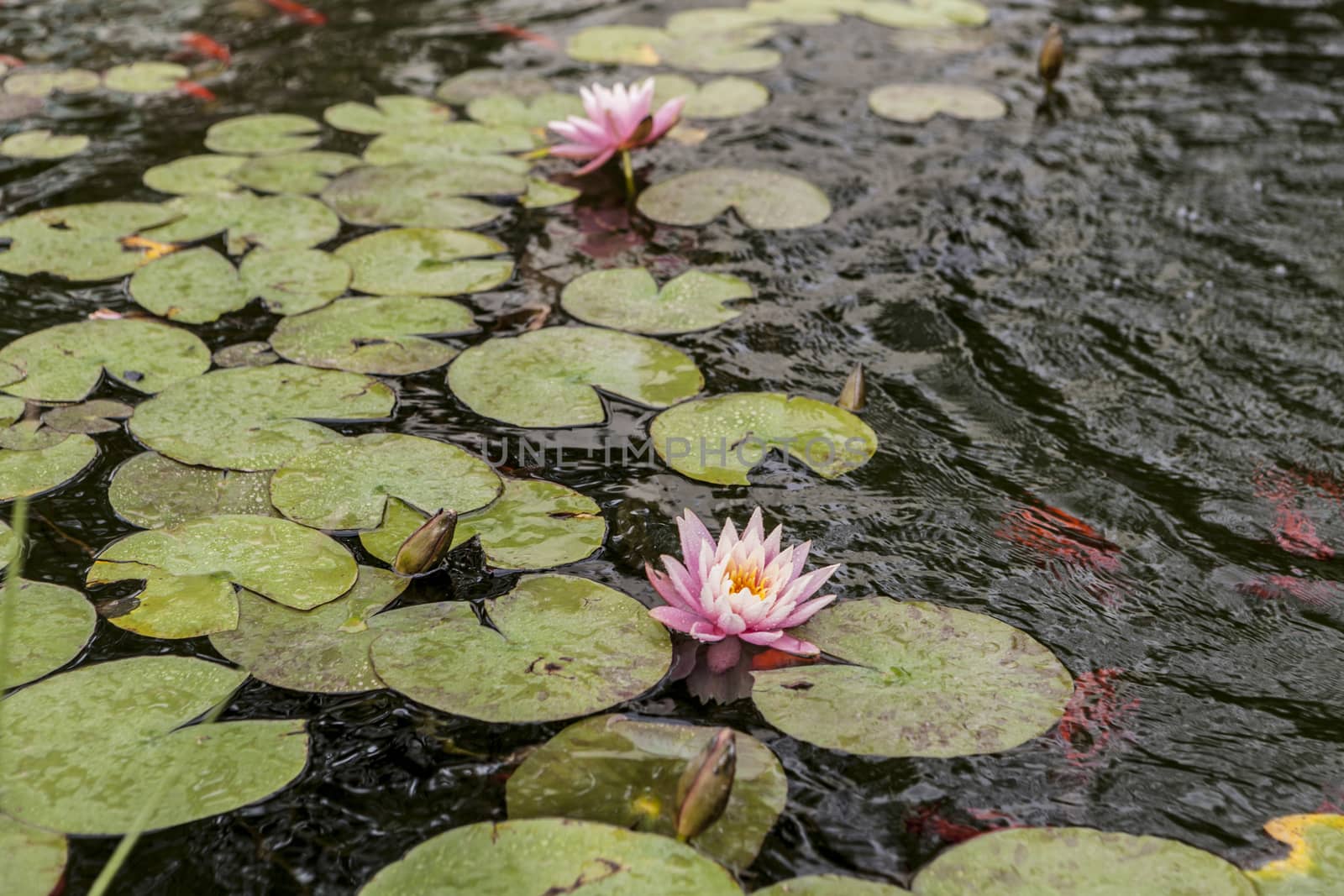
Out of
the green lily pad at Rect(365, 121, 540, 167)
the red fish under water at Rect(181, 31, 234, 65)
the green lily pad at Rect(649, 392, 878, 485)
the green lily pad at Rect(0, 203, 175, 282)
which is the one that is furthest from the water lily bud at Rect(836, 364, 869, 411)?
the red fish under water at Rect(181, 31, 234, 65)

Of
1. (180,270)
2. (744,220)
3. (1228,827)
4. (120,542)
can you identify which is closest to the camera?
(1228,827)

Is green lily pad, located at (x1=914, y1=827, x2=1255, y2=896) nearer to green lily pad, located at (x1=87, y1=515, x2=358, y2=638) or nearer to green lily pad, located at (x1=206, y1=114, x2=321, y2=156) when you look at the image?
green lily pad, located at (x1=87, y1=515, x2=358, y2=638)

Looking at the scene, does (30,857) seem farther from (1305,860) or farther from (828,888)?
(1305,860)

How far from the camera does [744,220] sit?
319cm

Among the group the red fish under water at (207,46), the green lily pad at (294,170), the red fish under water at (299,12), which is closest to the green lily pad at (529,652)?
the green lily pad at (294,170)

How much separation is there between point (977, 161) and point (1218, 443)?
1.46 meters

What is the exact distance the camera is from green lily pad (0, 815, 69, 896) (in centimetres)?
139

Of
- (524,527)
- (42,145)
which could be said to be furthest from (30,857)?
(42,145)

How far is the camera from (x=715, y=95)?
391 centimetres

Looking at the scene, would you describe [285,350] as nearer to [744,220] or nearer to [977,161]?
[744,220]

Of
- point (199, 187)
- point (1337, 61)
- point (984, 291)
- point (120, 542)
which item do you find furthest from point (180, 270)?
point (1337, 61)

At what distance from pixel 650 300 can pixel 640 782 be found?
148cm

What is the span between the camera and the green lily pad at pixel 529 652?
5.48 feet

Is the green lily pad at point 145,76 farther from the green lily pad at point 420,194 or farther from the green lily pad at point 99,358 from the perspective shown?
the green lily pad at point 99,358
